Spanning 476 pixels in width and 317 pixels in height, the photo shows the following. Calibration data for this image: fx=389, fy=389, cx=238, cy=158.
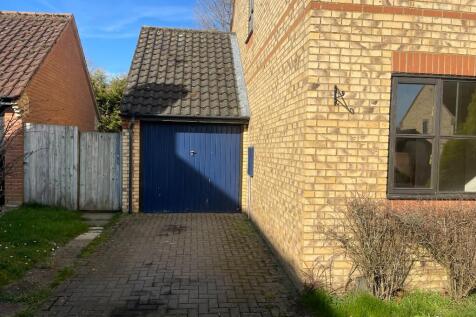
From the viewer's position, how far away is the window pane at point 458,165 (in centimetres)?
475

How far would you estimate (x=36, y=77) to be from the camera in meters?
9.91

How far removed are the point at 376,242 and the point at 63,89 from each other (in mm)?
11204

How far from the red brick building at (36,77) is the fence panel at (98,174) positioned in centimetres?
139

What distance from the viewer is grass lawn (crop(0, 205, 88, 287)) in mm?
5410

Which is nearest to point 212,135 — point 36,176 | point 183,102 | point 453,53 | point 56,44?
point 183,102

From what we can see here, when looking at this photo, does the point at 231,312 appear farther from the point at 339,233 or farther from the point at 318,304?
the point at 339,233

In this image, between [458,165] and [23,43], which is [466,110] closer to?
[458,165]

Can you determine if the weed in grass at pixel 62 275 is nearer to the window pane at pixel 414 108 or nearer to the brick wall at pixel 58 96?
the brick wall at pixel 58 96

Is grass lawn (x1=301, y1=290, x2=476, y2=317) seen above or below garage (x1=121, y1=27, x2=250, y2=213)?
below

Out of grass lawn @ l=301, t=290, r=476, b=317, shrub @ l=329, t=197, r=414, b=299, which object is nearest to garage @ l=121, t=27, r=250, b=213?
shrub @ l=329, t=197, r=414, b=299

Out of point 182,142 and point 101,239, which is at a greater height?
point 182,142

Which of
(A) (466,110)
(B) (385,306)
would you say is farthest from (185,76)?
(B) (385,306)

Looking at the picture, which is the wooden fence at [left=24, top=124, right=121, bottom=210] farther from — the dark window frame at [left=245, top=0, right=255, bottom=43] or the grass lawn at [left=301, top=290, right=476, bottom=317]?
the grass lawn at [left=301, top=290, right=476, bottom=317]

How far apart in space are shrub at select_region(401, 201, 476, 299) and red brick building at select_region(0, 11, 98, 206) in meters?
6.85
